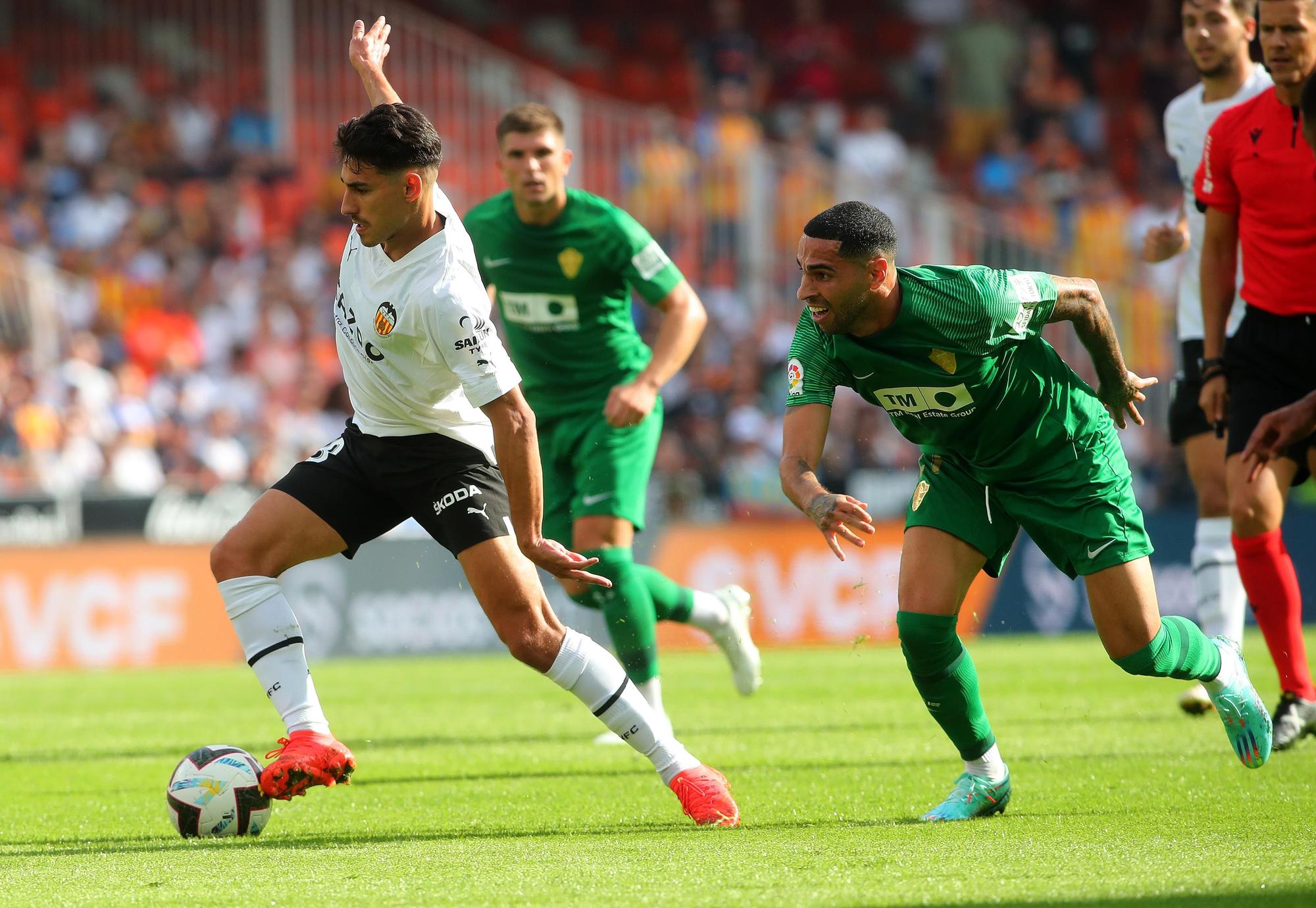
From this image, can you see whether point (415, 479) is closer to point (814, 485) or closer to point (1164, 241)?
point (814, 485)

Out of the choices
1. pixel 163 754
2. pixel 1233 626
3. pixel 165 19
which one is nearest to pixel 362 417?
pixel 163 754

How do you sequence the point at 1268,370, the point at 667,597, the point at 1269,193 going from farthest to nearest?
the point at 667,597, the point at 1268,370, the point at 1269,193

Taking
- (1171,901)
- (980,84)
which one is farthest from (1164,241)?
(980,84)

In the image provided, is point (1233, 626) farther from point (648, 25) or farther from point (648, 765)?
point (648, 25)

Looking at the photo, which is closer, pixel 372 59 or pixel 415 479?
pixel 415 479

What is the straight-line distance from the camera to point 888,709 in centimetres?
941

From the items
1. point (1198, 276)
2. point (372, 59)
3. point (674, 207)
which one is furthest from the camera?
point (674, 207)

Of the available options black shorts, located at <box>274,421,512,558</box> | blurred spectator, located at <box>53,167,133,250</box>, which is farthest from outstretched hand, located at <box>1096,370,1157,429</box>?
blurred spectator, located at <box>53,167,133,250</box>

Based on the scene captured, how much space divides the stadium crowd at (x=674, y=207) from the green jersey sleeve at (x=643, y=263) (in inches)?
326

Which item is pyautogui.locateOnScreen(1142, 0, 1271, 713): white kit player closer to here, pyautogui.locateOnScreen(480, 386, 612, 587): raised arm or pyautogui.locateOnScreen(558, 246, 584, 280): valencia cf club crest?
pyautogui.locateOnScreen(558, 246, 584, 280): valencia cf club crest

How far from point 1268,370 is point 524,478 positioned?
331 cm

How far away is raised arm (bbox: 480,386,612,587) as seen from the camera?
536cm

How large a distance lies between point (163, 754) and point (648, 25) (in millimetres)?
20156

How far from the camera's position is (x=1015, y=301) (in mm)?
5371
